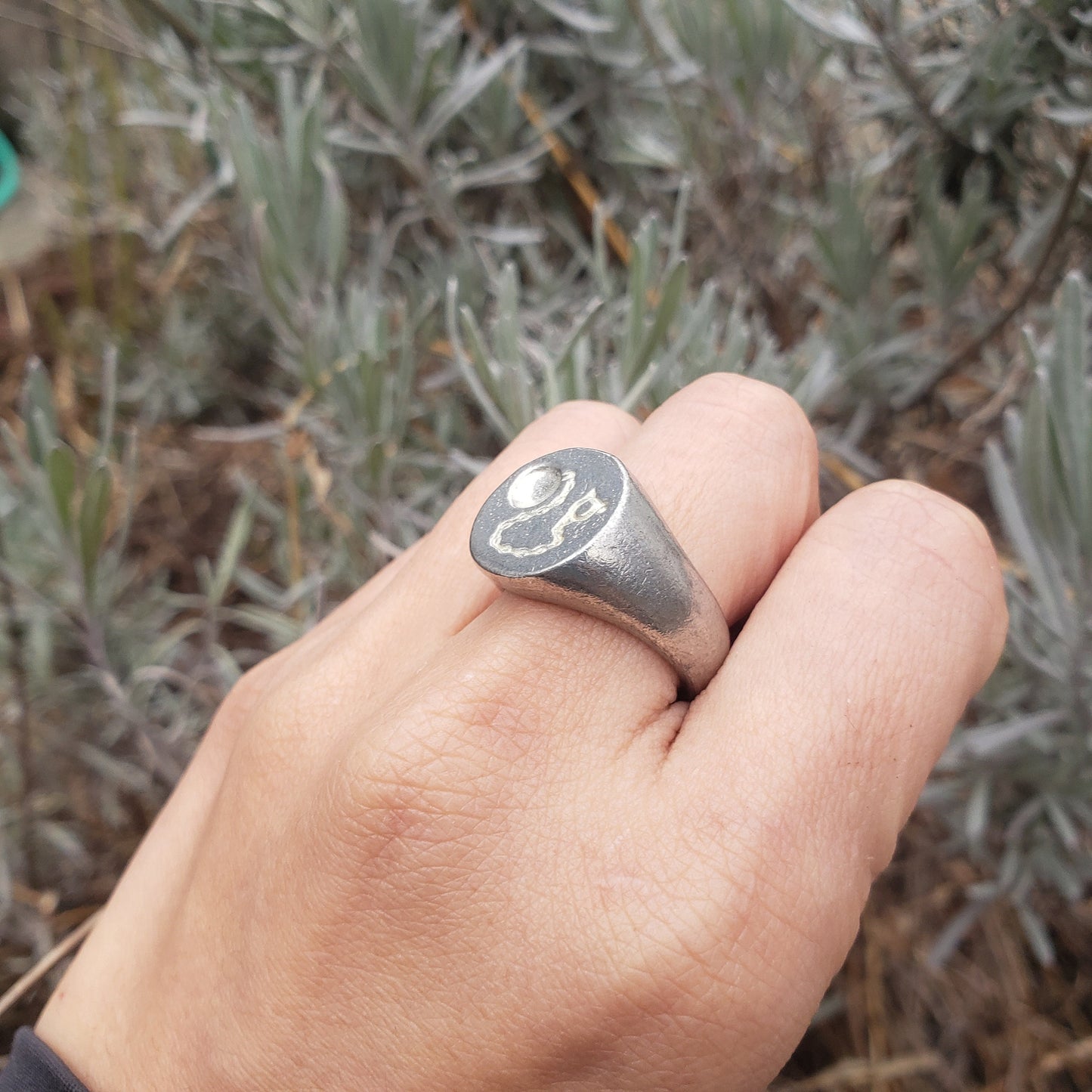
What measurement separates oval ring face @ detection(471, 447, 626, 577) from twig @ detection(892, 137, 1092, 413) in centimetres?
72

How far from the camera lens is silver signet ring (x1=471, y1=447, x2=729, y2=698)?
618mm

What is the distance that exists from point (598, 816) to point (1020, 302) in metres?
0.98

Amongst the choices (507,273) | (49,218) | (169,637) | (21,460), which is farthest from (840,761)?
(49,218)

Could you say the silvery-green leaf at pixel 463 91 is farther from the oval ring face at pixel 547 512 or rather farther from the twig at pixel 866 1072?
the twig at pixel 866 1072

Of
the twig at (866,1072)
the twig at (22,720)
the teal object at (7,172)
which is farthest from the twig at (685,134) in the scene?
the teal object at (7,172)

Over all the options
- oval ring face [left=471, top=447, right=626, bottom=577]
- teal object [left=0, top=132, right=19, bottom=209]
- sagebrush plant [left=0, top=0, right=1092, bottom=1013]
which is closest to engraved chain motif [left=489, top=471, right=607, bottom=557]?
oval ring face [left=471, top=447, right=626, bottom=577]

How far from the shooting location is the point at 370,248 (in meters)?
1.58

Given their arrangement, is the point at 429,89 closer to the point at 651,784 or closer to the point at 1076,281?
the point at 1076,281

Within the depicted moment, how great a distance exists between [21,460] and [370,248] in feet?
2.33

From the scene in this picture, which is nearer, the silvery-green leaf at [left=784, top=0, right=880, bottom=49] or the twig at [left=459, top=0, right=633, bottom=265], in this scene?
the silvery-green leaf at [left=784, top=0, right=880, bottom=49]

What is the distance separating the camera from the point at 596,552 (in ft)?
2.00

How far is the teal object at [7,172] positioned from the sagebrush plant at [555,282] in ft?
5.27

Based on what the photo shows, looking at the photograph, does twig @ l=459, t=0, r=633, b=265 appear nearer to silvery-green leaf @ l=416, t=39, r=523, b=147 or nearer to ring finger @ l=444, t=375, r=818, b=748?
silvery-green leaf @ l=416, t=39, r=523, b=147

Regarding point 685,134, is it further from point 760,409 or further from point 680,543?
point 680,543
